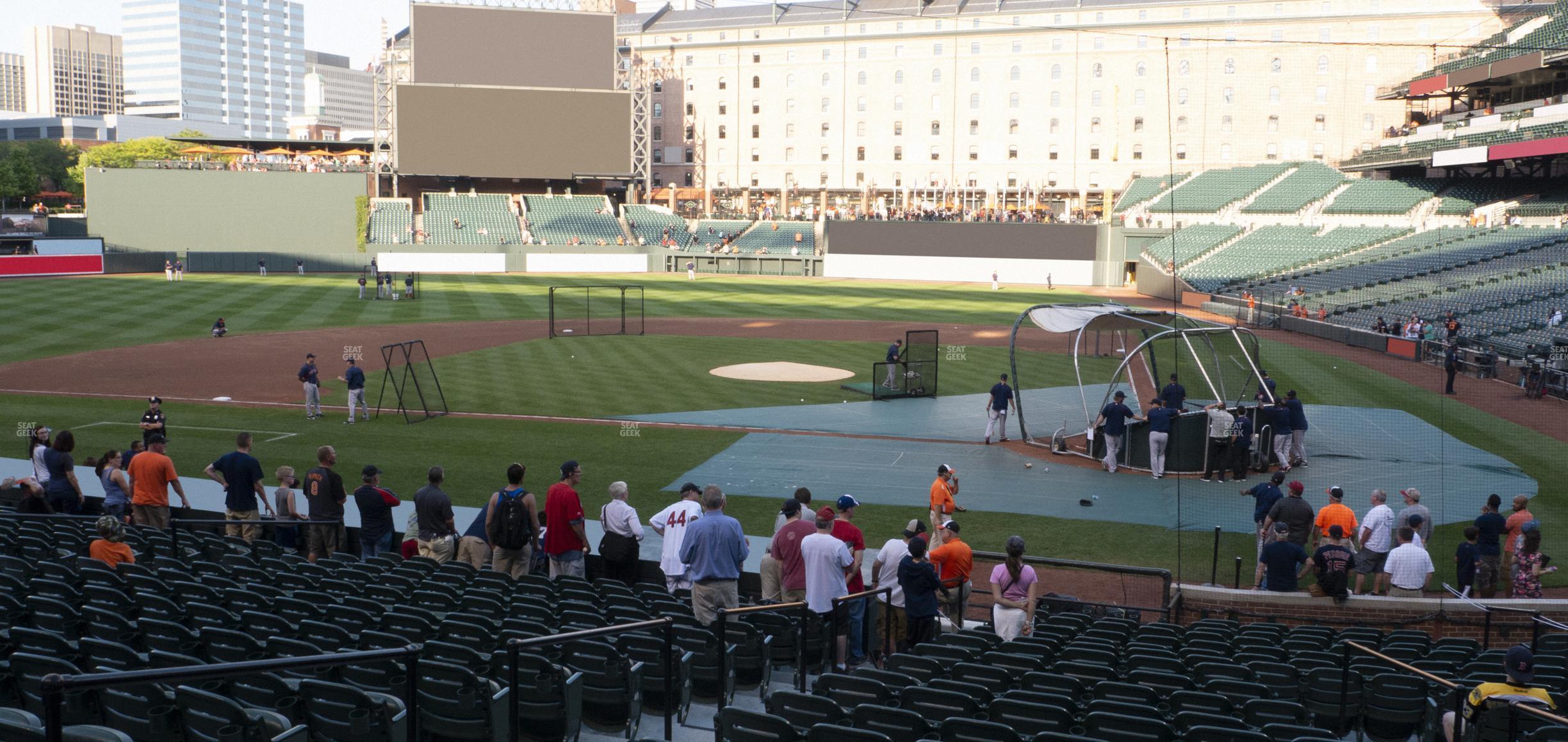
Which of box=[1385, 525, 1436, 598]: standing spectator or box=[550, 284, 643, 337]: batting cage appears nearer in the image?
box=[1385, 525, 1436, 598]: standing spectator

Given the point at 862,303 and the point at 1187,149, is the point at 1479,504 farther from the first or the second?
the point at 1187,149

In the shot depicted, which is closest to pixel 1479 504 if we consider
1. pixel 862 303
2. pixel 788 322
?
pixel 788 322

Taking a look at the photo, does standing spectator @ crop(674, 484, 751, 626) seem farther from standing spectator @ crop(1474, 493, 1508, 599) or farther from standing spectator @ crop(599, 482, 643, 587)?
standing spectator @ crop(1474, 493, 1508, 599)

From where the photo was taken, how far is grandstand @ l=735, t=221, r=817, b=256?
7925 cm

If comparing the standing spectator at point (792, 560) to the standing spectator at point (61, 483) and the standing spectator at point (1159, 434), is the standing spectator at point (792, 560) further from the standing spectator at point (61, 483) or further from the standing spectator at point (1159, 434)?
the standing spectator at point (1159, 434)

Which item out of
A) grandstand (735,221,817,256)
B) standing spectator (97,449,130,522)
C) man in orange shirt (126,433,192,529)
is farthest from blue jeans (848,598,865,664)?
grandstand (735,221,817,256)

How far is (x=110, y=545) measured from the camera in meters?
11.0

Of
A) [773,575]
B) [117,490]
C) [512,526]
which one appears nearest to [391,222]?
[117,490]

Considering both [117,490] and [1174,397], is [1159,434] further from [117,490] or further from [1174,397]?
[117,490]

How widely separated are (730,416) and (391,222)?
58596 mm

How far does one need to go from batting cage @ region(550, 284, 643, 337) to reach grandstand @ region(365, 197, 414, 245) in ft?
66.4

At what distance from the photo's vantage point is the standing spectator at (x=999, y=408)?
938 inches

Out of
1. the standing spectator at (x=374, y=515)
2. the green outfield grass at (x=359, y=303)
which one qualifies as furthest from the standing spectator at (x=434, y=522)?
the green outfield grass at (x=359, y=303)

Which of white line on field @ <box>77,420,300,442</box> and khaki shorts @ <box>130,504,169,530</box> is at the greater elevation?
khaki shorts @ <box>130,504,169,530</box>
